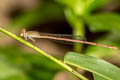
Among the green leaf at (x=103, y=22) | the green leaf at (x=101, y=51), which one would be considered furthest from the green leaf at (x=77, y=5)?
the green leaf at (x=101, y=51)

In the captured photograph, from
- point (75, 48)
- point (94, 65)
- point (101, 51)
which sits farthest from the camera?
point (75, 48)

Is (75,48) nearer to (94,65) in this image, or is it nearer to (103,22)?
(103,22)

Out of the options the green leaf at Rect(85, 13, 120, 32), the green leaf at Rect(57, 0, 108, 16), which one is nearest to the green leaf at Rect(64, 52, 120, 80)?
the green leaf at Rect(85, 13, 120, 32)

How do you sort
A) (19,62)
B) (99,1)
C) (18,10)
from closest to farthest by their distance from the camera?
(99,1), (19,62), (18,10)

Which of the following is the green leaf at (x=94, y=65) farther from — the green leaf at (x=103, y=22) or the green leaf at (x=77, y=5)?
the green leaf at (x=77, y=5)

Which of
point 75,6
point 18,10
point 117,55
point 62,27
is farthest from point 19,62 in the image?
point 18,10

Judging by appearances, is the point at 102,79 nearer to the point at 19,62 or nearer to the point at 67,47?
the point at 19,62

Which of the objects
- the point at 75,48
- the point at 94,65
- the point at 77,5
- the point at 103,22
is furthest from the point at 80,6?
the point at 94,65
